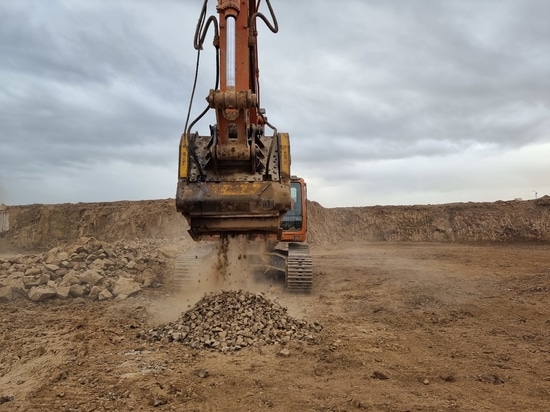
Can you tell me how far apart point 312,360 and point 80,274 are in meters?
6.16

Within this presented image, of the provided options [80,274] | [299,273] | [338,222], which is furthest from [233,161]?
[338,222]

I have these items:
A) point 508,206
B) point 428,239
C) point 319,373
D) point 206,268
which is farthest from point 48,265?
point 508,206

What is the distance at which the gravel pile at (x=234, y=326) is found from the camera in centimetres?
594

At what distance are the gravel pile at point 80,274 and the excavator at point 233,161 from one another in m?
4.01

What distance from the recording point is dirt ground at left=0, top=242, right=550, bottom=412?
414cm

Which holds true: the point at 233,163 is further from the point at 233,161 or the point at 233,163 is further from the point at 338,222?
the point at 338,222

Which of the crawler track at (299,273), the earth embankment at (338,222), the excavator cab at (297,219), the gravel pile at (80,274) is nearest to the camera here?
the gravel pile at (80,274)

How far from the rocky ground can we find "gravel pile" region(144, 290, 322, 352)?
22 mm

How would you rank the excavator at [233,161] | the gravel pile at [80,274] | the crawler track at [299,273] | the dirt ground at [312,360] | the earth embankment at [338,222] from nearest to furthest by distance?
the dirt ground at [312,360] → the excavator at [233,161] → the gravel pile at [80,274] → the crawler track at [299,273] → the earth embankment at [338,222]

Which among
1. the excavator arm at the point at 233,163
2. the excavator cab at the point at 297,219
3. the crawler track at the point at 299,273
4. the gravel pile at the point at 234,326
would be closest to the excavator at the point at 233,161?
the excavator arm at the point at 233,163

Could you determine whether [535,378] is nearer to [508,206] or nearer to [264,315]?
[264,315]

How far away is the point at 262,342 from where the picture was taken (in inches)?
233

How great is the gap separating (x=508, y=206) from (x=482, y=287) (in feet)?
65.9

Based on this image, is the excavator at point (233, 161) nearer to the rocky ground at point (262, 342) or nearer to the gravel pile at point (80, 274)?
the rocky ground at point (262, 342)
